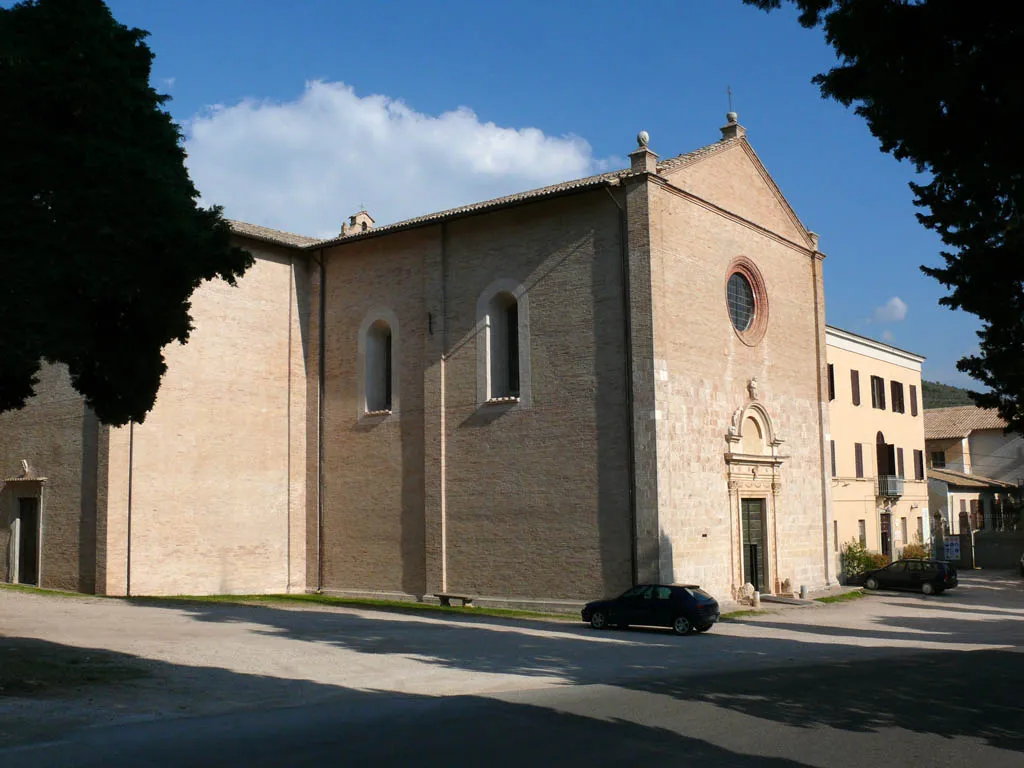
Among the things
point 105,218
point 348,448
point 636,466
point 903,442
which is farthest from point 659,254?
point 903,442

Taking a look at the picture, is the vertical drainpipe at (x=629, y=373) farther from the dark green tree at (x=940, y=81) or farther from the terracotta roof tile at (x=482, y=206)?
the dark green tree at (x=940, y=81)

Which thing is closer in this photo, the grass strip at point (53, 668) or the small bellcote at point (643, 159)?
the grass strip at point (53, 668)

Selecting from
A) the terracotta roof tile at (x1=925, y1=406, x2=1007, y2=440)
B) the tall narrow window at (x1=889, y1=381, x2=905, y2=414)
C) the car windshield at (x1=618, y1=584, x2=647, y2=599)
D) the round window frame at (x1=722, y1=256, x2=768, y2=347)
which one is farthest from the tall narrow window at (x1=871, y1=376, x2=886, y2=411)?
the car windshield at (x1=618, y1=584, x2=647, y2=599)

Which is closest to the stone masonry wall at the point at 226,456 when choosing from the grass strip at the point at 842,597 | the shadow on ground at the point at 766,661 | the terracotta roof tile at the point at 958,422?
the shadow on ground at the point at 766,661

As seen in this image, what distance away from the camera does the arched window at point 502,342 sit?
25062 millimetres

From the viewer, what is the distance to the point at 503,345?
26.0 m

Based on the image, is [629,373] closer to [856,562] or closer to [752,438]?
[752,438]

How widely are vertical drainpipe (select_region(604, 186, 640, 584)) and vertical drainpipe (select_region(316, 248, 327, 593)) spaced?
1029 cm

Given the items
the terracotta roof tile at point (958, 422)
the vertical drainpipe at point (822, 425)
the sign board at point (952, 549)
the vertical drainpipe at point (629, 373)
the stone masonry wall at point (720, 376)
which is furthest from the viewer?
the terracotta roof tile at point (958, 422)

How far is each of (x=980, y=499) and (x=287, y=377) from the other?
41608mm

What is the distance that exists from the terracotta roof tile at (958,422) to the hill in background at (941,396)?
152ft

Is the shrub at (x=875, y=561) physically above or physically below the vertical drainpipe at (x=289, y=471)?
below

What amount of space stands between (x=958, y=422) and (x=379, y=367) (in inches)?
1719

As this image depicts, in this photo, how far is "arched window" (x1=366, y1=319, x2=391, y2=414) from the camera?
2842 cm
